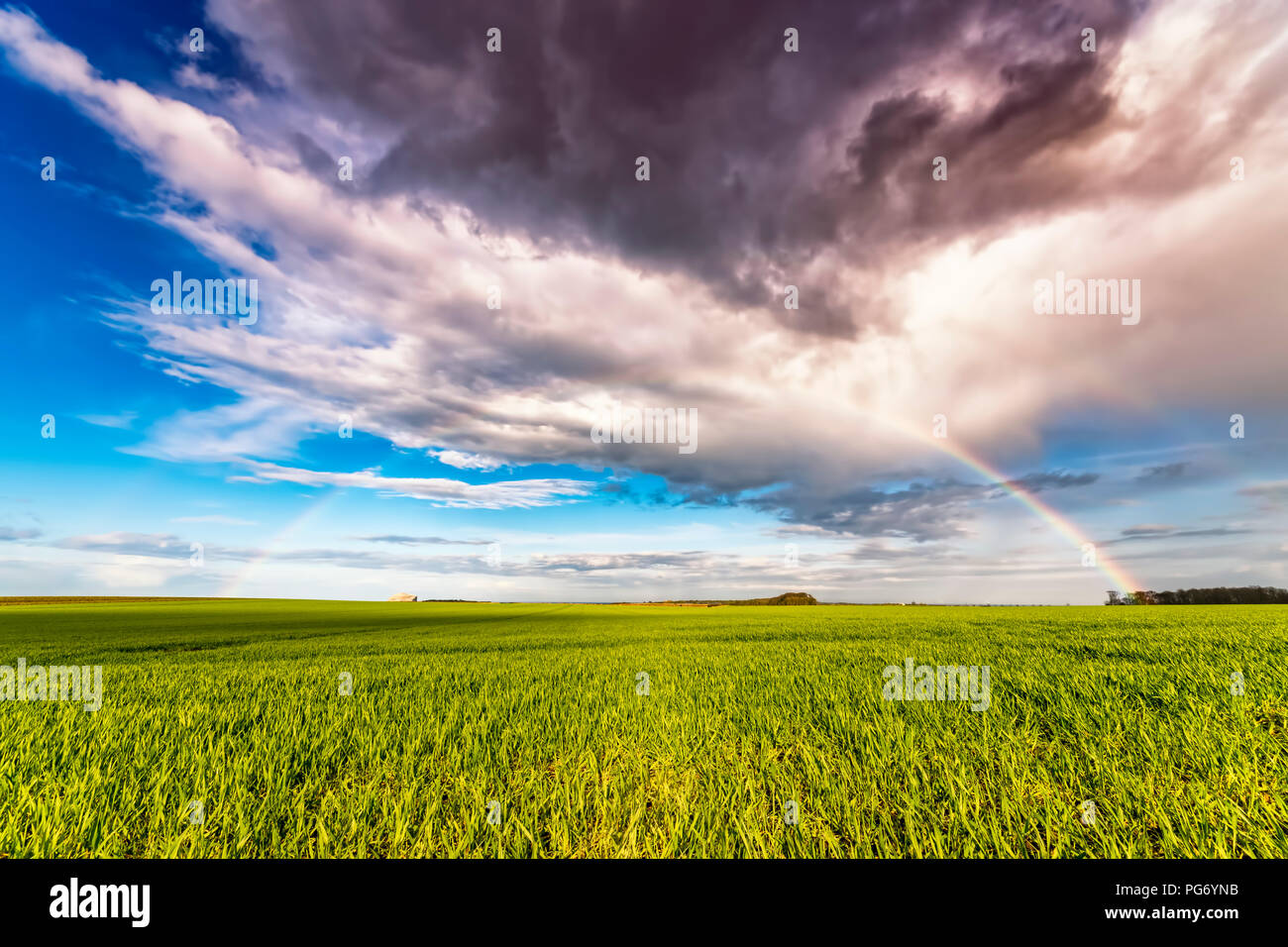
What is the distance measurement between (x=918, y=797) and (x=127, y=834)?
5.27 meters

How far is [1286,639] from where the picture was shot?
10492 millimetres

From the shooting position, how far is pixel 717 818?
327cm

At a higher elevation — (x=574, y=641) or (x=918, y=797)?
(x=918, y=797)
